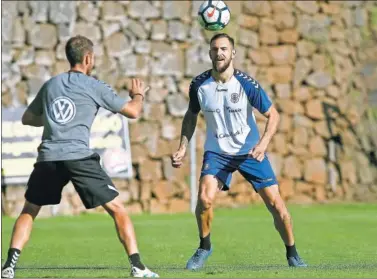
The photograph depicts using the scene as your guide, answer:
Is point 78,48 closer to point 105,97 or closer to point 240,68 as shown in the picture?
point 105,97

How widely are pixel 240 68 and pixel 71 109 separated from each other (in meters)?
Result: 15.6

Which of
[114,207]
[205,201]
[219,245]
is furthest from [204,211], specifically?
[219,245]

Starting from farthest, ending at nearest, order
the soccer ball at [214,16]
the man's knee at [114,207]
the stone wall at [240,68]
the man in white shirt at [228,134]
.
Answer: the stone wall at [240,68] < the soccer ball at [214,16] < the man in white shirt at [228,134] < the man's knee at [114,207]

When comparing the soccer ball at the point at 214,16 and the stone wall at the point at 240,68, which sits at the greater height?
the soccer ball at the point at 214,16

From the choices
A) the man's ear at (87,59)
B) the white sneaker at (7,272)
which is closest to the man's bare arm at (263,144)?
the man's ear at (87,59)

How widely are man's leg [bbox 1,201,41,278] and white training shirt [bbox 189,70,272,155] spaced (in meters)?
2.25

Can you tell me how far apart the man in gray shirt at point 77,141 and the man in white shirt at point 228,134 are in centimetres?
172

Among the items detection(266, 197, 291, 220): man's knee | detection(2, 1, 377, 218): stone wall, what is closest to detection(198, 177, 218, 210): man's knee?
detection(266, 197, 291, 220): man's knee

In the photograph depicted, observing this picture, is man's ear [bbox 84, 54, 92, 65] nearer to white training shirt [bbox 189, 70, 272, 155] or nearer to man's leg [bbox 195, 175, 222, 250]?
white training shirt [bbox 189, 70, 272, 155]

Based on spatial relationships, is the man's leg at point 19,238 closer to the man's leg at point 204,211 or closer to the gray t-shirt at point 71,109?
the gray t-shirt at point 71,109

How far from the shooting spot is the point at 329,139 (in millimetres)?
27406

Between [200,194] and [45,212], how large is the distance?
1247 cm

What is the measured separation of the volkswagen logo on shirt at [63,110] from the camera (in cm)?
1086

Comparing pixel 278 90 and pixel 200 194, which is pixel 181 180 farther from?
pixel 200 194
